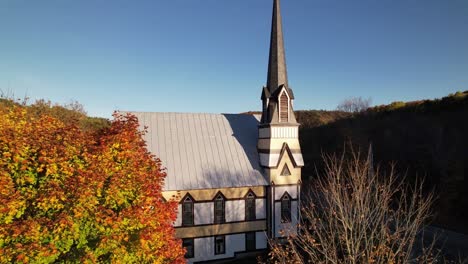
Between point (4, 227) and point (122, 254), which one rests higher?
point (4, 227)

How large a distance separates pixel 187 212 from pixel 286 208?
7846 millimetres

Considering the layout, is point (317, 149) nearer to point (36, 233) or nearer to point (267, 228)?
point (267, 228)

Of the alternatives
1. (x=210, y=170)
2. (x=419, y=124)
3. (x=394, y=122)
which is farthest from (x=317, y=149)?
(x=210, y=170)

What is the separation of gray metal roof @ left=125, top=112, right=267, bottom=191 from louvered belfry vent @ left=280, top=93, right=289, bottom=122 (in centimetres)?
324

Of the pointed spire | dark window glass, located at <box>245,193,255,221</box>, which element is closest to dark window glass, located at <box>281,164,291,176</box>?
dark window glass, located at <box>245,193,255,221</box>

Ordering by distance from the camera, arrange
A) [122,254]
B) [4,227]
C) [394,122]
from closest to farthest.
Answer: [4,227], [122,254], [394,122]

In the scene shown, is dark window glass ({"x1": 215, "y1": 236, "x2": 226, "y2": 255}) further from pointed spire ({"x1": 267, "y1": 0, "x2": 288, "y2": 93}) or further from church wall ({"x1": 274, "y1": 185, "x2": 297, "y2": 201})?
pointed spire ({"x1": 267, "y1": 0, "x2": 288, "y2": 93})

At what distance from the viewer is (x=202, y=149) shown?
72.5ft

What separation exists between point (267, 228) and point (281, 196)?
2650 millimetres

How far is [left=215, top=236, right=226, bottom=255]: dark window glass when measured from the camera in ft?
66.9

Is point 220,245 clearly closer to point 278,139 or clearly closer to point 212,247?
point 212,247

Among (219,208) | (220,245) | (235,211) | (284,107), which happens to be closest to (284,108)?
(284,107)

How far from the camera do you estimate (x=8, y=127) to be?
869cm

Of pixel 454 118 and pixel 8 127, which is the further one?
pixel 454 118
